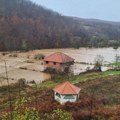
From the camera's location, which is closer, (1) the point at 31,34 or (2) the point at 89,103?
(2) the point at 89,103

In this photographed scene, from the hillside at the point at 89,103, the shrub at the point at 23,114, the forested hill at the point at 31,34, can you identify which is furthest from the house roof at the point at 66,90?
the forested hill at the point at 31,34

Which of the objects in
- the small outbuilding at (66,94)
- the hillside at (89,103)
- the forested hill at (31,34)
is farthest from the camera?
the forested hill at (31,34)

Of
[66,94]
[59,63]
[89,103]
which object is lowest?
[59,63]

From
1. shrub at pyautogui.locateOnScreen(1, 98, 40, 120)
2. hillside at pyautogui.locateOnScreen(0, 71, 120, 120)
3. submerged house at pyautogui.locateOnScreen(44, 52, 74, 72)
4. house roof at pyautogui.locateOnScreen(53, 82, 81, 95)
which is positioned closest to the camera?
shrub at pyautogui.locateOnScreen(1, 98, 40, 120)

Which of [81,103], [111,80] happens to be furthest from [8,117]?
[111,80]

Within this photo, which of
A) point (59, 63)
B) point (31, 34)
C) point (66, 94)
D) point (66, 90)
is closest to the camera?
point (66, 94)

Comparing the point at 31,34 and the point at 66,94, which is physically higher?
the point at 31,34

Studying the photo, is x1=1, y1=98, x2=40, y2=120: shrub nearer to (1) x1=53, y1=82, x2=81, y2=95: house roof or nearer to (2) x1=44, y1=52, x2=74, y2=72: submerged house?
(1) x1=53, y1=82, x2=81, y2=95: house roof

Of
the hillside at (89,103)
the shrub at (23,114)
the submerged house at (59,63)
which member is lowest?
the submerged house at (59,63)

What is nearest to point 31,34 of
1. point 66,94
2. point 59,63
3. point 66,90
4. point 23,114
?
point 59,63

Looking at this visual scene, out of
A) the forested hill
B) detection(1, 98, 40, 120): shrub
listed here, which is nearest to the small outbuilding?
detection(1, 98, 40, 120): shrub

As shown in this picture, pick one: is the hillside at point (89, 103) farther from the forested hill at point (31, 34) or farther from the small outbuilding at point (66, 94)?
the forested hill at point (31, 34)

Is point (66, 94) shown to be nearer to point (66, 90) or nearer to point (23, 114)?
point (66, 90)

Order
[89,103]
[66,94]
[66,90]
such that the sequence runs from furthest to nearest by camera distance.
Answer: [66,90]
[66,94]
[89,103]
